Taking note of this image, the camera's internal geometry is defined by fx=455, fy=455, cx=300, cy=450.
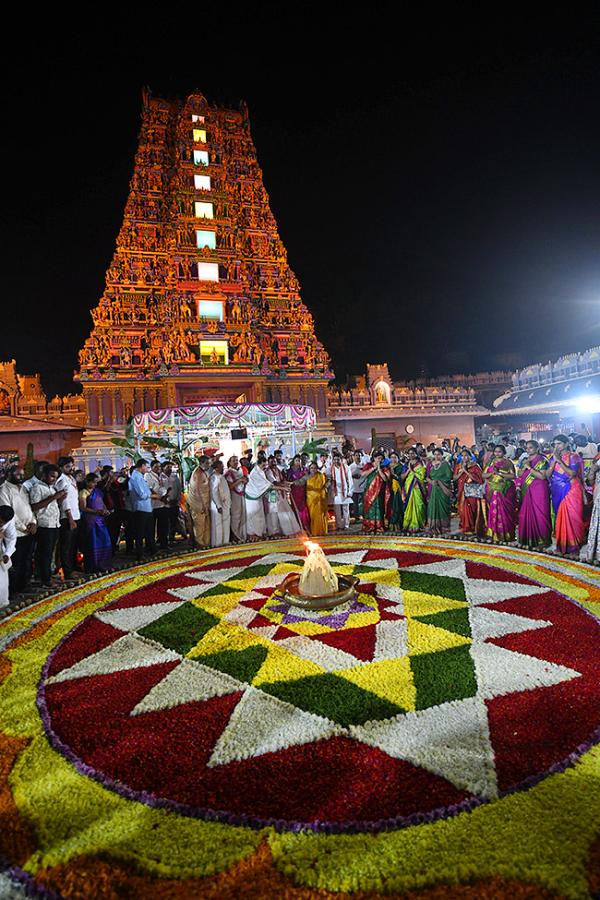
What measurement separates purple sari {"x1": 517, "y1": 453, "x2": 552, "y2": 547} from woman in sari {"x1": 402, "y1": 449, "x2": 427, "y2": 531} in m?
1.80

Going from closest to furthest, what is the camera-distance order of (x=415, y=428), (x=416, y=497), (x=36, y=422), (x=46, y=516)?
(x=46, y=516), (x=416, y=497), (x=36, y=422), (x=415, y=428)

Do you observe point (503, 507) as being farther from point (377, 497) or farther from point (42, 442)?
point (42, 442)

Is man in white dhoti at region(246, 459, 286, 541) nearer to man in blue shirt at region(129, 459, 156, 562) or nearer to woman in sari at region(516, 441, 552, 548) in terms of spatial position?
man in blue shirt at region(129, 459, 156, 562)

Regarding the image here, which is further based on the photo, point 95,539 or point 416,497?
point 416,497

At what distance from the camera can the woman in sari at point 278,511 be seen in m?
9.14

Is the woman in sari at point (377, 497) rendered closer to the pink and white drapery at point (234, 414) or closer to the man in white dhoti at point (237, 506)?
the man in white dhoti at point (237, 506)

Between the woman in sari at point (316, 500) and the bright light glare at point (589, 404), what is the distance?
14952mm

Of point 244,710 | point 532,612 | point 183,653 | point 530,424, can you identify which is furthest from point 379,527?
point 530,424

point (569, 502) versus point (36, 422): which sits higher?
point (36, 422)

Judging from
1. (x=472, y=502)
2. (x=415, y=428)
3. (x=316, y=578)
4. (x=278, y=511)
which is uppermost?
(x=415, y=428)

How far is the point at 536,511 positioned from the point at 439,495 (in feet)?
5.63

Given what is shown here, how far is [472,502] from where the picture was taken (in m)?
8.26

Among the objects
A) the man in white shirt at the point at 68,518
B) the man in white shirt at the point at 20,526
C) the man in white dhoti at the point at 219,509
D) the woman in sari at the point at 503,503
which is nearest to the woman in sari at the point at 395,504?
the woman in sari at the point at 503,503

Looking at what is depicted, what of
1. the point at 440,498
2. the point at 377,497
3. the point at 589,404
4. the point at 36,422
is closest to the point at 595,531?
the point at 440,498
